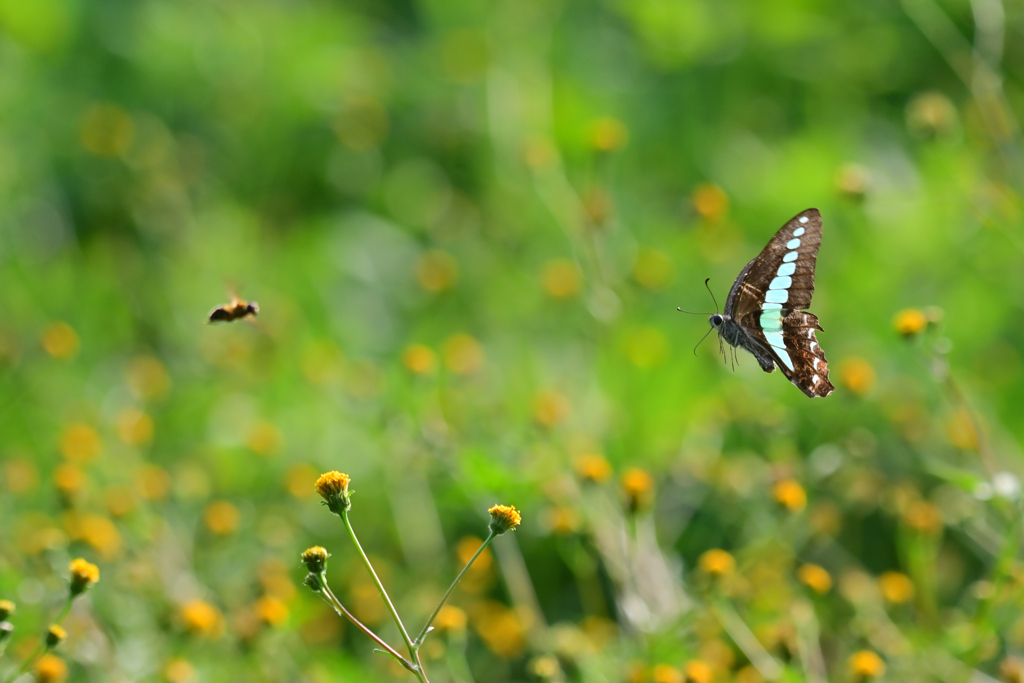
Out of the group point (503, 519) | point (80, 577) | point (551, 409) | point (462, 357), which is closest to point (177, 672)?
point (80, 577)

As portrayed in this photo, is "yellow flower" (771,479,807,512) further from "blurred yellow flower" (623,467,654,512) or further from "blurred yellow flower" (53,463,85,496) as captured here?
"blurred yellow flower" (53,463,85,496)

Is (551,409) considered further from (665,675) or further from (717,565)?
(665,675)

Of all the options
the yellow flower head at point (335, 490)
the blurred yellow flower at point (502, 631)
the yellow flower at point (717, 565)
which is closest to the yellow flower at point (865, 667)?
the yellow flower at point (717, 565)

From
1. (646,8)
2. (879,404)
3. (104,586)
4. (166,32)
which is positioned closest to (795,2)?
(646,8)

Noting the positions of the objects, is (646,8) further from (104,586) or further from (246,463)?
(104,586)

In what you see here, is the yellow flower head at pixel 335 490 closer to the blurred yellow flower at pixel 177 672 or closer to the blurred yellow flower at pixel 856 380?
the blurred yellow flower at pixel 177 672

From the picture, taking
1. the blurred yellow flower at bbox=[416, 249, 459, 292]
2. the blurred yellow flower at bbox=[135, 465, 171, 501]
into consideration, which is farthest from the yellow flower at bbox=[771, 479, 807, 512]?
the blurred yellow flower at bbox=[135, 465, 171, 501]

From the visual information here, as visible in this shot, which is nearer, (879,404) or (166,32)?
(879,404)
